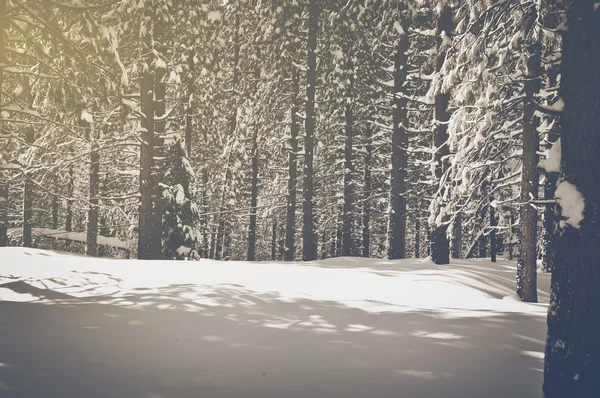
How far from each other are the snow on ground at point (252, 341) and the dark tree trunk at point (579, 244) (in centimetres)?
41

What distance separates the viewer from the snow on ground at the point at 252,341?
3902mm

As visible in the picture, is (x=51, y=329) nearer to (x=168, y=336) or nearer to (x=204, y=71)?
(x=168, y=336)

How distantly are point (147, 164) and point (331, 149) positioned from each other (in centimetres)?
1424

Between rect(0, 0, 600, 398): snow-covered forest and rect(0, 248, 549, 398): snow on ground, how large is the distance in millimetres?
57

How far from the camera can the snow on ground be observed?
3902mm

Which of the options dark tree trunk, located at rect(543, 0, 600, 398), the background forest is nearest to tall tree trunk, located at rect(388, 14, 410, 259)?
the background forest

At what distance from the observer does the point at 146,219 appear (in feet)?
47.7

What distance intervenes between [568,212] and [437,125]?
12145 mm

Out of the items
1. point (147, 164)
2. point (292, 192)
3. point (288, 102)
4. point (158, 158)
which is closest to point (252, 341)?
point (147, 164)

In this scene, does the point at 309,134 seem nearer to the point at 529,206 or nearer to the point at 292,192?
the point at 292,192

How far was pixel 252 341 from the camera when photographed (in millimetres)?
5152

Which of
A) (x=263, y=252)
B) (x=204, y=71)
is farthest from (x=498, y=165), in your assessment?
(x=263, y=252)

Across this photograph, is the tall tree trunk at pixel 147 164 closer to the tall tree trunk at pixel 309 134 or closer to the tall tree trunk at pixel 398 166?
the tall tree trunk at pixel 309 134

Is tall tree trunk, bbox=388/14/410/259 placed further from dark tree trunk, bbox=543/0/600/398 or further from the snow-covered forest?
dark tree trunk, bbox=543/0/600/398
